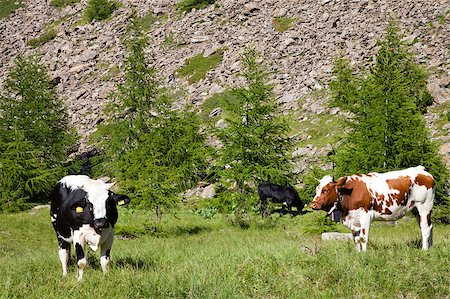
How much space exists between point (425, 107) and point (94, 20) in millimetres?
55016

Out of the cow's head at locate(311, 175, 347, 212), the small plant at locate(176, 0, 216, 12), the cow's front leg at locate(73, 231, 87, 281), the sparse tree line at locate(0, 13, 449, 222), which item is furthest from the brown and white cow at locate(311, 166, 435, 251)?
the small plant at locate(176, 0, 216, 12)

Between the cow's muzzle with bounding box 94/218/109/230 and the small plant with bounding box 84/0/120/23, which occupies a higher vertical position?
the cow's muzzle with bounding box 94/218/109/230

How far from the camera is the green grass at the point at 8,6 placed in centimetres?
7836

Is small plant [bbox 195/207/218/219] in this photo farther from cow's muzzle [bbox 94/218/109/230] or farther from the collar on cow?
cow's muzzle [bbox 94/218/109/230]

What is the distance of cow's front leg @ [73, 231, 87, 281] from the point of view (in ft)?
24.4

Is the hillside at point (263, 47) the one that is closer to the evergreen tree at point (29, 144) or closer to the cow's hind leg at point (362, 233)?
the evergreen tree at point (29, 144)

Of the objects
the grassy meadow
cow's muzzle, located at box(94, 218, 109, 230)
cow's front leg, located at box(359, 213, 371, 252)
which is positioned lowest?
cow's front leg, located at box(359, 213, 371, 252)

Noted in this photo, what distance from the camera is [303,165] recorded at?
28828 millimetres

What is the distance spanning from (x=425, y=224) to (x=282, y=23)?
4772cm

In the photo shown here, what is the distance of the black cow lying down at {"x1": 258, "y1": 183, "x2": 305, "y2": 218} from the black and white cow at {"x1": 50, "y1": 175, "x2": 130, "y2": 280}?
14.0 m

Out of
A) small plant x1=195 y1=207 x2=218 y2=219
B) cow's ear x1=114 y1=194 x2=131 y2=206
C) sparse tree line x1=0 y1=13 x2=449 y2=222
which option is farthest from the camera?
small plant x1=195 y1=207 x2=218 y2=219

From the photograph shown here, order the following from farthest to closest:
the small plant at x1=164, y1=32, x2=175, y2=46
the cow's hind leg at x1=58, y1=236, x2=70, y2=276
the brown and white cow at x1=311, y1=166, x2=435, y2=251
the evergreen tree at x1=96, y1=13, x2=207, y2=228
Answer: the small plant at x1=164, y1=32, x2=175, y2=46 → the evergreen tree at x1=96, y1=13, x2=207, y2=228 → the brown and white cow at x1=311, y1=166, x2=435, y2=251 → the cow's hind leg at x1=58, y1=236, x2=70, y2=276

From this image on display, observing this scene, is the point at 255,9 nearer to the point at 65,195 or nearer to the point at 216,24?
the point at 216,24

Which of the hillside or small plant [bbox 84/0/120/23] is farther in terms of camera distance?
small plant [bbox 84/0/120/23]
